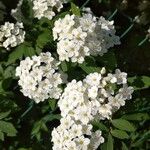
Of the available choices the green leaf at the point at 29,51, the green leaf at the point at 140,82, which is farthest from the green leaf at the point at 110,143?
the green leaf at the point at 29,51

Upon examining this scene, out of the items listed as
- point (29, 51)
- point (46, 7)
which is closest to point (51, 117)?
point (29, 51)

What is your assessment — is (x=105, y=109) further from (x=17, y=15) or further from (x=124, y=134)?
(x=17, y=15)

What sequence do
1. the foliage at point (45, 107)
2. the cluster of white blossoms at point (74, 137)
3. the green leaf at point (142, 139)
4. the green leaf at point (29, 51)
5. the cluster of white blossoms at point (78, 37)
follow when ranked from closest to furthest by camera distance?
1. the cluster of white blossoms at point (74, 137)
2. the cluster of white blossoms at point (78, 37)
3. the foliage at point (45, 107)
4. the green leaf at point (29, 51)
5. the green leaf at point (142, 139)

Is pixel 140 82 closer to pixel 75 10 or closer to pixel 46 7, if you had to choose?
pixel 75 10

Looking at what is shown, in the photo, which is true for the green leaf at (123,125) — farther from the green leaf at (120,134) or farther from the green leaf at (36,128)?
the green leaf at (36,128)

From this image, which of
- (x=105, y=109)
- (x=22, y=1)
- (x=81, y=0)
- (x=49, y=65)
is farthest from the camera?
(x=81, y=0)

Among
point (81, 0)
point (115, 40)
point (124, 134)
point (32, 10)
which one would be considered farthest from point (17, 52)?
point (81, 0)
